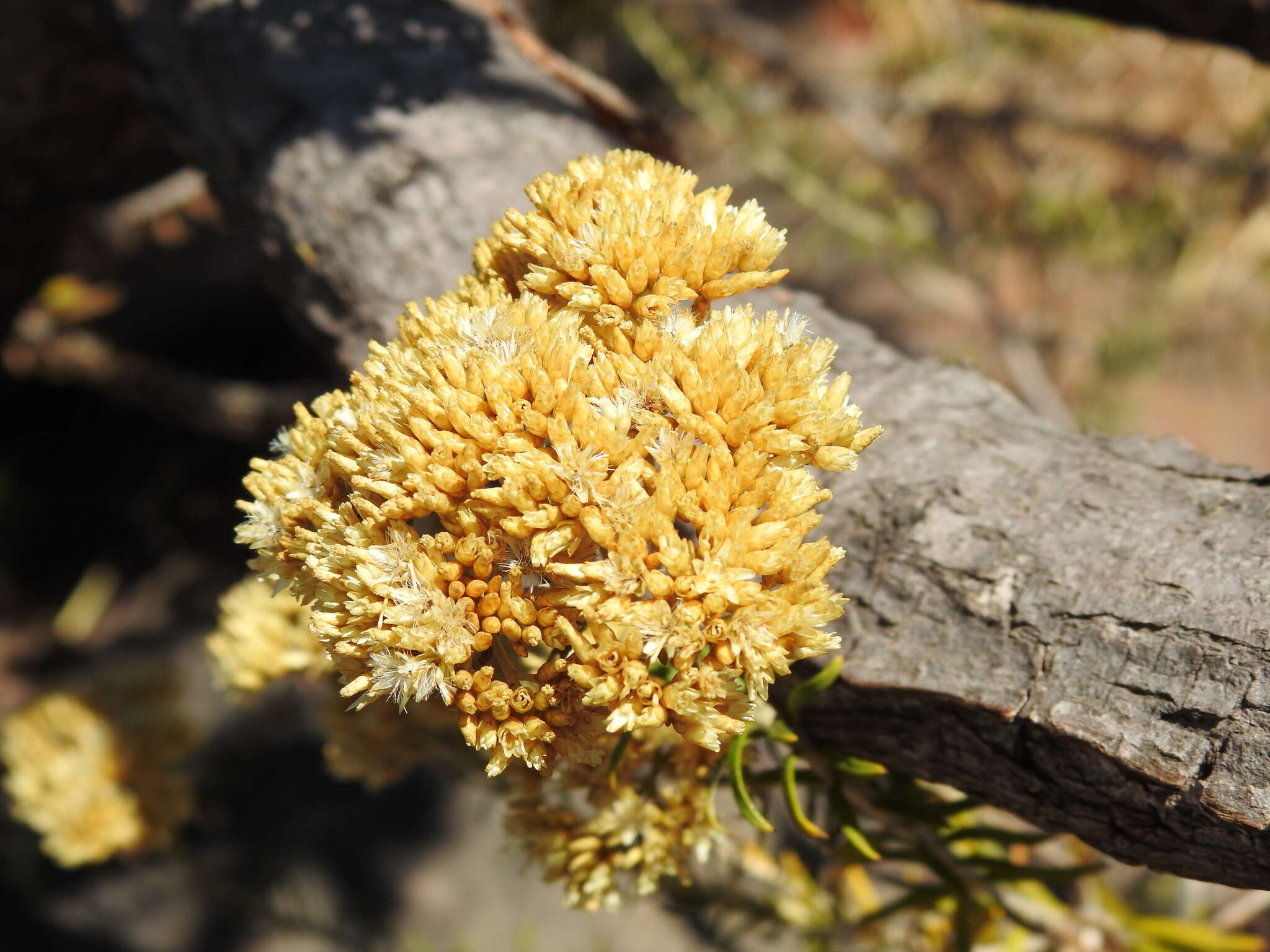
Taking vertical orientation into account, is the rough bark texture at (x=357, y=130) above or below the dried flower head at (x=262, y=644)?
above

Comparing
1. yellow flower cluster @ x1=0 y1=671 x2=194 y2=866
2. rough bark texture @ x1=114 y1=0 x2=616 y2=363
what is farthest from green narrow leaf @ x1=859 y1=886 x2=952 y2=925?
yellow flower cluster @ x1=0 y1=671 x2=194 y2=866

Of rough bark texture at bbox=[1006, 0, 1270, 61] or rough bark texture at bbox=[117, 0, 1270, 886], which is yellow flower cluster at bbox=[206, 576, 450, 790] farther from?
rough bark texture at bbox=[1006, 0, 1270, 61]

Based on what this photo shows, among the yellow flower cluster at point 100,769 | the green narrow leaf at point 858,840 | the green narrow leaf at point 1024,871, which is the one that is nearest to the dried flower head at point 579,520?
the green narrow leaf at point 858,840

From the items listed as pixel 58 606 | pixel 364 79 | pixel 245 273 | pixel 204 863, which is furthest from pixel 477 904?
pixel 245 273

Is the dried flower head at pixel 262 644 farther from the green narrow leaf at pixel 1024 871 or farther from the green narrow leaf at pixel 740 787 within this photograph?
the green narrow leaf at pixel 1024 871

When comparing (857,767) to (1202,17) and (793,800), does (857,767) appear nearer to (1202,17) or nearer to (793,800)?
(793,800)

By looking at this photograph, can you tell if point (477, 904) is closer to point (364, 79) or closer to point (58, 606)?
point (58, 606)
